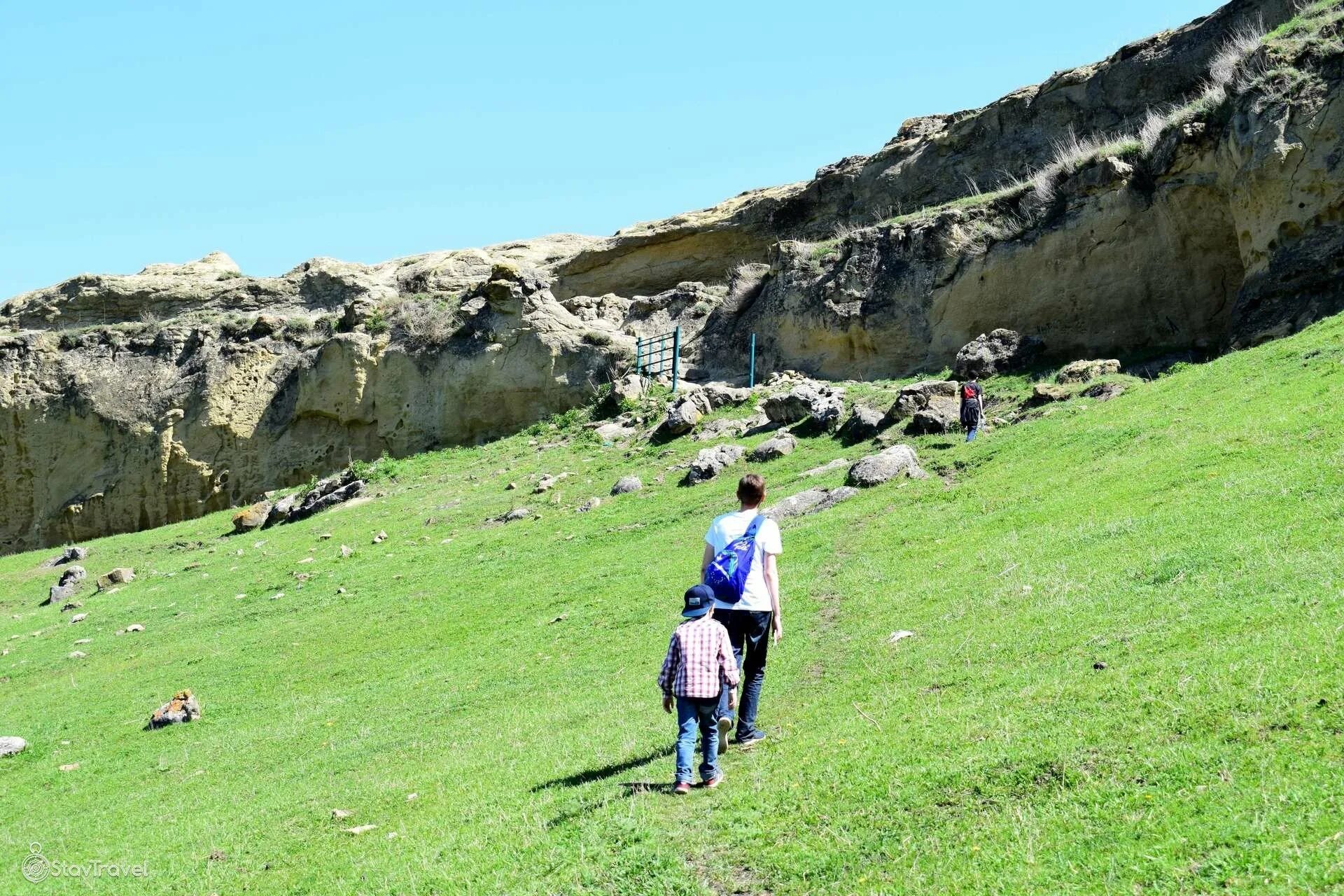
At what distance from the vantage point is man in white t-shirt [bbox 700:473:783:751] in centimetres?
905

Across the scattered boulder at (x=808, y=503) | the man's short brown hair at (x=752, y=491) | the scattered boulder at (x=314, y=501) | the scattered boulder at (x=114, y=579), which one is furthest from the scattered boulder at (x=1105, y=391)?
the scattered boulder at (x=114, y=579)

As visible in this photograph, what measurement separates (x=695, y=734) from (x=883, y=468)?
1444 centimetres

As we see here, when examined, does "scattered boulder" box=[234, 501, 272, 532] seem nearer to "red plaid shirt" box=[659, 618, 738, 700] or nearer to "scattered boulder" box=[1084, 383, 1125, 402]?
"scattered boulder" box=[1084, 383, 1125, 402]

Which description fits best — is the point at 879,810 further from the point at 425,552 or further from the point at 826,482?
the point at 425,552

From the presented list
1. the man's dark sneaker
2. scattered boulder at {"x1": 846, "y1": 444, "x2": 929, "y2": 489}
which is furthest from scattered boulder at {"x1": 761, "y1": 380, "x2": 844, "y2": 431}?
the man's dark sneaker

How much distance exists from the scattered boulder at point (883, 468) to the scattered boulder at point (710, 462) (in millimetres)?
4648

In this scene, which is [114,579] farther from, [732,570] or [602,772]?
[732,570]

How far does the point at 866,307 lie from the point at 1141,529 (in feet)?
75.2

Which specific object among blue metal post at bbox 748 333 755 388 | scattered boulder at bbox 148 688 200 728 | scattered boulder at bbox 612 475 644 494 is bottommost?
scattered boulder at bbox 148 688 200 728

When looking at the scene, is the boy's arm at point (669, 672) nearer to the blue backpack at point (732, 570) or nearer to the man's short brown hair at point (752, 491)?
the blue backpack at point (732, 570)

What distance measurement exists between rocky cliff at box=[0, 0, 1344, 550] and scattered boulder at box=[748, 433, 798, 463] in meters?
7.87

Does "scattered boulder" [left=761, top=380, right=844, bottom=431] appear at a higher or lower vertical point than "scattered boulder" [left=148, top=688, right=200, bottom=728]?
higher

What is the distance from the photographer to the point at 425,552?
25672mm

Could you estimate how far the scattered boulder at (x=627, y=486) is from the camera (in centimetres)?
2748
